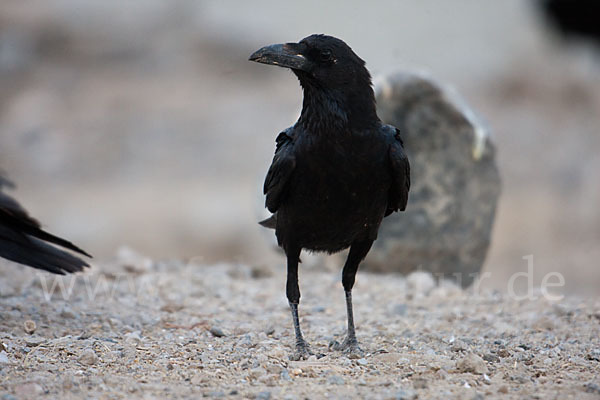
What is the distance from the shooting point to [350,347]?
13.4 feet

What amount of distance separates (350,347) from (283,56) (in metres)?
1.66

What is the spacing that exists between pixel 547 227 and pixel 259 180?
909 cm

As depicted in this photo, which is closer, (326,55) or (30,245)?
(326,55)

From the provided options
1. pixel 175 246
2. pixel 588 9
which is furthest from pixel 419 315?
pixel 588 9

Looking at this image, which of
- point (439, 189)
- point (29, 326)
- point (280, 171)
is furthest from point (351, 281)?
point (439, 189)

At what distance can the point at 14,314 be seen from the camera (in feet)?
15.2

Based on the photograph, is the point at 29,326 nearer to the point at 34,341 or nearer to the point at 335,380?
the point at 34,341

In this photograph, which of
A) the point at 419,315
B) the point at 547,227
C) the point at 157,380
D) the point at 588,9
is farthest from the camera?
the point at 588,9

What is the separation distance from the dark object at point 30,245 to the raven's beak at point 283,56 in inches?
68.2

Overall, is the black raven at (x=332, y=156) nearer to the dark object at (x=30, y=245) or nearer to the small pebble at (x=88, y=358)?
the small pebble at (x=88, y=358)

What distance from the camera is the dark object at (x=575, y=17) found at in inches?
834

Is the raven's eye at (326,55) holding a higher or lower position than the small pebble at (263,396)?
higher

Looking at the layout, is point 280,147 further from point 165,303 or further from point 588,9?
point 588,9

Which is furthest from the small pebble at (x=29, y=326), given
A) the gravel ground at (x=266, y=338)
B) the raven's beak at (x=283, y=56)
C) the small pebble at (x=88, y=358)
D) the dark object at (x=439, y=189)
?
the dark object at (x=439, y=189)
